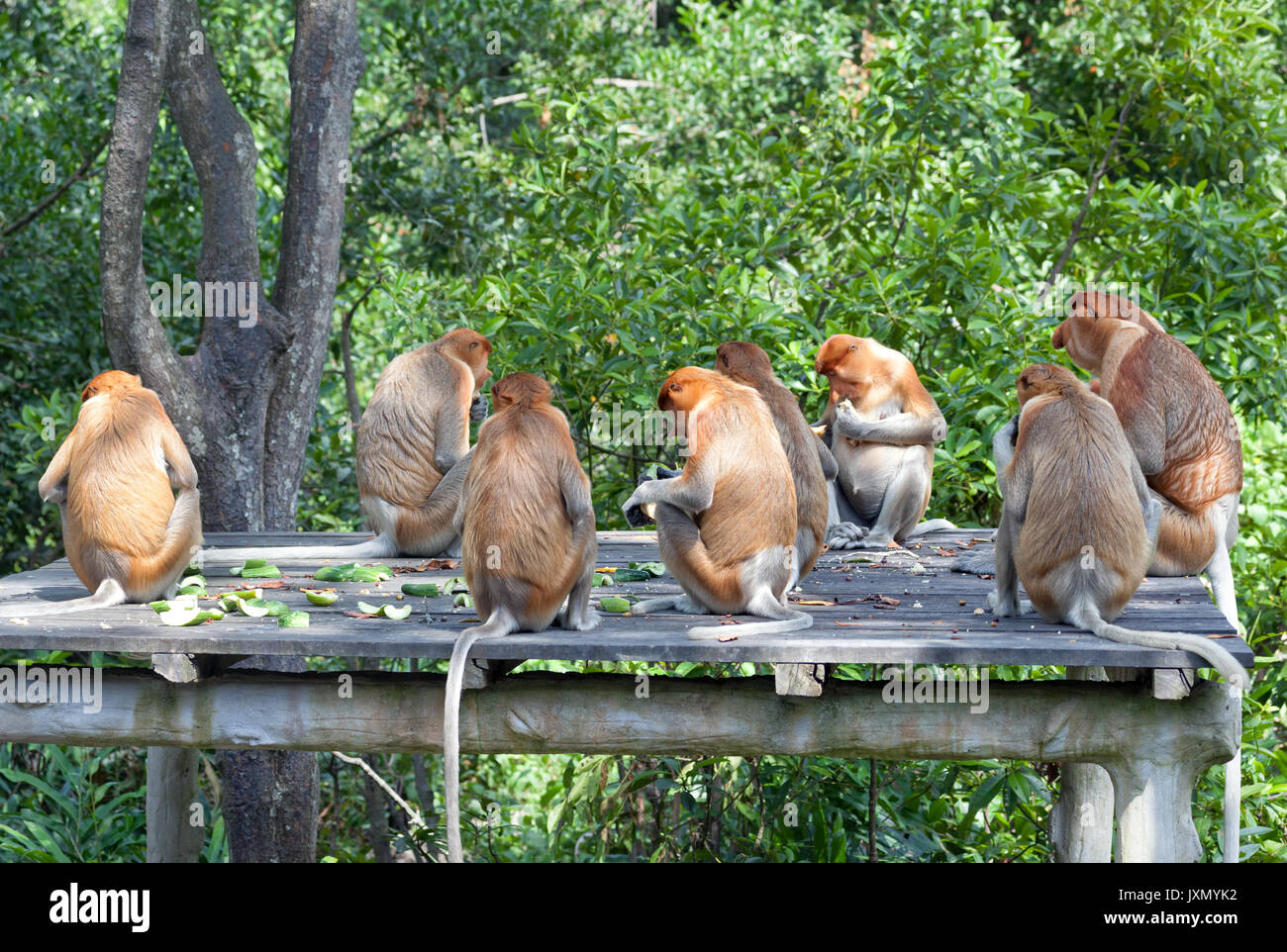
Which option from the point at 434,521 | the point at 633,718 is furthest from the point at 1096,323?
the point at 434,521

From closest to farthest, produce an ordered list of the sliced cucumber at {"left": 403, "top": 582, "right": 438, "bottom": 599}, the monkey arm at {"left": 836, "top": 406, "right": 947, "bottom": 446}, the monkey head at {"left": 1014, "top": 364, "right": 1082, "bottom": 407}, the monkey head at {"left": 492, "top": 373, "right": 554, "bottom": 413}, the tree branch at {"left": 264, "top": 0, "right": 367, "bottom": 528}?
the monkey head at {"left": 492, "top": 373, "right": 554, "bottom": 413} < the monkey head at {"left": 1014, "top": 364, "right": 1082, "bottom": 407} < the sliced cucumber at {"left": 403, "top": 582, "right": 438, "bottom": 599} < the monkey arm at {"left": 836, "top": 406, "right": 947, "bottom": 446} < the tree branch at {"left": 264, "top": 0, "right": 367, "bottom": 528}

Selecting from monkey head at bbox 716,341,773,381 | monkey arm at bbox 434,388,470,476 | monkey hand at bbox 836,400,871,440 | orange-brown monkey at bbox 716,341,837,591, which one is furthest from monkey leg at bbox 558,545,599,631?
monkey hand at bbox 836,400,871,440

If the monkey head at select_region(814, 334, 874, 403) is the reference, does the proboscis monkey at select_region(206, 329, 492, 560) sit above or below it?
below

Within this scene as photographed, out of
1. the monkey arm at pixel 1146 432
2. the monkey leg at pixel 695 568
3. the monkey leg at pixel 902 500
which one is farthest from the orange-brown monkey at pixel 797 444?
the monkey arm at pixel 1146 432

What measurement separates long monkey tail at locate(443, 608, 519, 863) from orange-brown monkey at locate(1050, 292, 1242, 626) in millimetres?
2397

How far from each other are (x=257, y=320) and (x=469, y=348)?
38.1 inches

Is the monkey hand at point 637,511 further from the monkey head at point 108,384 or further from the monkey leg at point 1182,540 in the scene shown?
the monkey leg at point 1182,540

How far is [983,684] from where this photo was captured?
11.8 ft

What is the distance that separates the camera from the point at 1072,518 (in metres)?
3.70

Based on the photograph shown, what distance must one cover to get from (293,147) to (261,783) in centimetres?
273

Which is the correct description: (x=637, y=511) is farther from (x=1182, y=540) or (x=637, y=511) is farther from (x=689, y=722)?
(x=1182, y=540)

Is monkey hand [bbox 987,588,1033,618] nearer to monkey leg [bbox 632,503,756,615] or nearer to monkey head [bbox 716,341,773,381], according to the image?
monkey leg [bbox 632,503,756,615]

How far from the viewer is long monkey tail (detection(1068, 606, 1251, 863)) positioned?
10.2 ft
